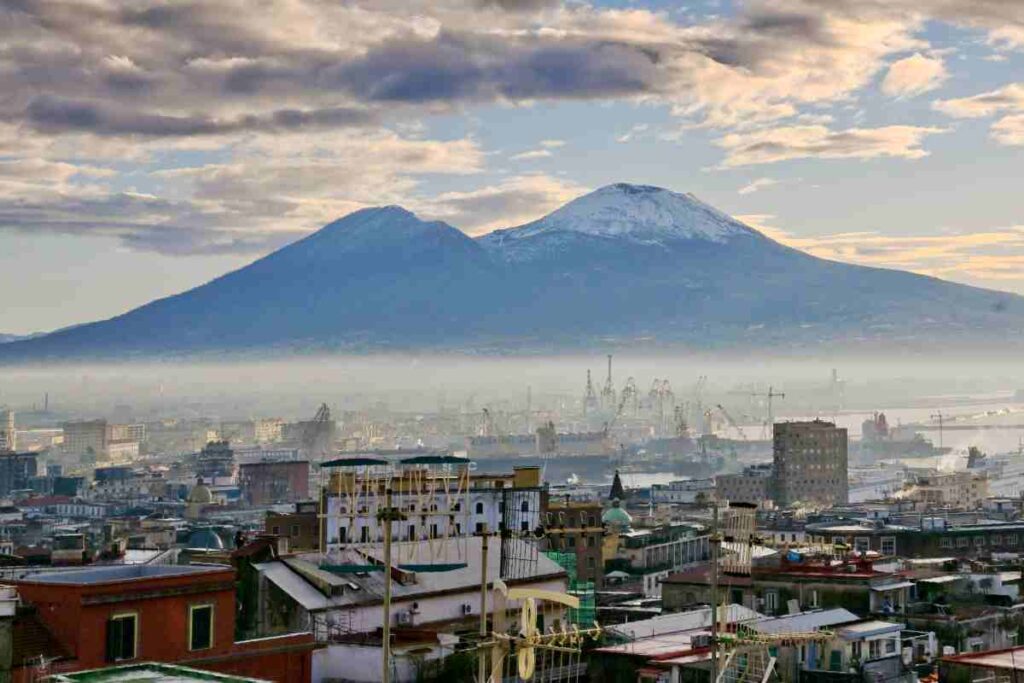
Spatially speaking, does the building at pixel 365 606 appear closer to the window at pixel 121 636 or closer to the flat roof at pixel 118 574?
the flat roof at pixel 118 574

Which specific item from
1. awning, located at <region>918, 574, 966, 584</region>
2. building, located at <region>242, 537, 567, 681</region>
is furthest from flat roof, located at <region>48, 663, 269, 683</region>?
awning, located at <region>918, 574, 966, 584</region>

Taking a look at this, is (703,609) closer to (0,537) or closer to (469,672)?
(469,672)

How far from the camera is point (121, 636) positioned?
113 feet

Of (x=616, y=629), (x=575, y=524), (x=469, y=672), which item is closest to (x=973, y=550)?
(x=575, y=524)

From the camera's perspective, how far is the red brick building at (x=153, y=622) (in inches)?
1336

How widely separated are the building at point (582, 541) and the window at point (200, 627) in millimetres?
46365

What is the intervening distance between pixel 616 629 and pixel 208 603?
1355cm

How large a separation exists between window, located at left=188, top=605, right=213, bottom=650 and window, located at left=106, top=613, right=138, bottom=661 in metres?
1.43

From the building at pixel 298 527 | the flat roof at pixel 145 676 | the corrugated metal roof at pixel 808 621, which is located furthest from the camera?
the building at pixel 298 527

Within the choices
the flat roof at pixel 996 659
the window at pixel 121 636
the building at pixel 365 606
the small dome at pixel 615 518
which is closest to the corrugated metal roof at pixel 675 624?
the building at pixel 365 606

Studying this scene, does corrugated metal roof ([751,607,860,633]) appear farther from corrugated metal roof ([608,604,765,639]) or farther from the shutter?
the shutter

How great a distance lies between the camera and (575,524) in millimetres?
99438

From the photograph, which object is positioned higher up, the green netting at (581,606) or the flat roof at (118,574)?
the flat roof at (118,574)

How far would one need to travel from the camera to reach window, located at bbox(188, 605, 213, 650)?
118ft
